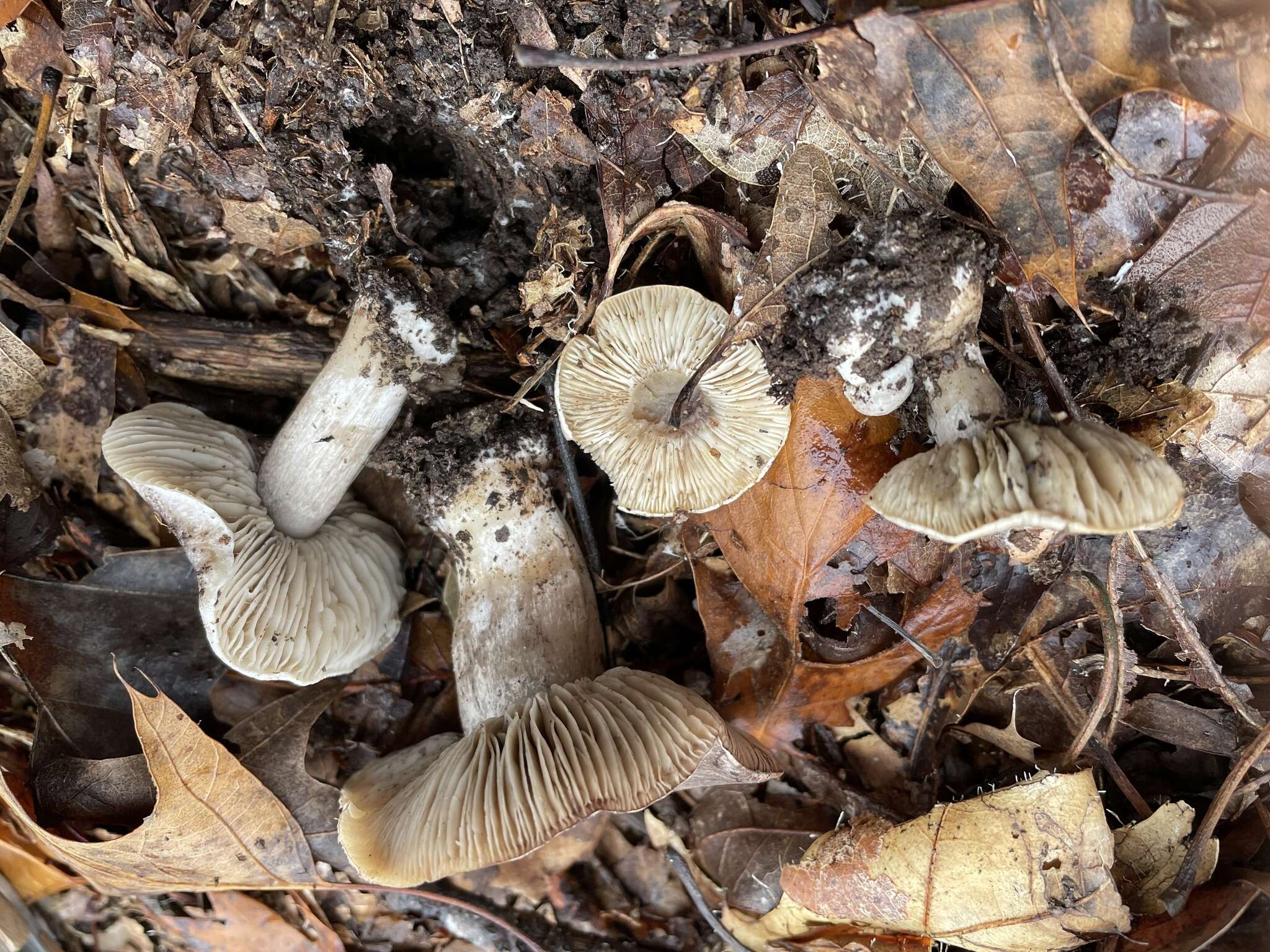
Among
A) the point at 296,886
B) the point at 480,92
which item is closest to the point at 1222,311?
the point at 480,92

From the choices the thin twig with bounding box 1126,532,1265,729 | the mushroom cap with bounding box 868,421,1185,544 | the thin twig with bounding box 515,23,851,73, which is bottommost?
the thin twig with bounding box 1126,532,1265,729

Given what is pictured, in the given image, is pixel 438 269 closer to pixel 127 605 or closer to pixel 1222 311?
pixel 127 605

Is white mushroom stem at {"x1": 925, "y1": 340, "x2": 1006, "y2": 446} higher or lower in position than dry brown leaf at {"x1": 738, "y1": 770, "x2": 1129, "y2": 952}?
higher

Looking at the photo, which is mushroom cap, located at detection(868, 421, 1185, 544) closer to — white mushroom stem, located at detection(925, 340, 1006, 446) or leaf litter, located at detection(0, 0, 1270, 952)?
white mushroom stem, located at detection(925, 340, 1006, 446)

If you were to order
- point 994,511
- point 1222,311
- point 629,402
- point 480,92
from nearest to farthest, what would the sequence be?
point 994,511 < point 1222,311 < point 480,92 < point 629,402

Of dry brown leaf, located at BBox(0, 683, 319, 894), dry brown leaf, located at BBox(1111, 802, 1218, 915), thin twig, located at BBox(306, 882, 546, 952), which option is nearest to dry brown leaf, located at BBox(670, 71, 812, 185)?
dry brown leaf, located at BBox(1111, 802, 1218, 915)

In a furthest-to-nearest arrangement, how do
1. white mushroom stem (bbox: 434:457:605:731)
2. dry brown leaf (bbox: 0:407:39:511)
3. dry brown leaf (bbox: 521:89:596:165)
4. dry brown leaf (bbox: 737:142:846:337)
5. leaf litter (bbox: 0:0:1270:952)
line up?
1. dry brown leaf (bbox: 0:407:39:511)
2. white mushroom stem (bbox: 434:457:605:731)
3. dry brown leaf (bbox: 521:89:596:165)
4. dry brown leaf (bbox: 737:142:846:337)
5. leaf litter (bbox: 0:0:1270:952)

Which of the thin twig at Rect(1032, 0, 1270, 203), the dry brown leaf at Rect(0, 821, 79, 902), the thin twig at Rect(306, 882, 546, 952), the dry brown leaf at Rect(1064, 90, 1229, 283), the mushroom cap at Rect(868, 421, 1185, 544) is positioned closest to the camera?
the mushroom cap at Rect(868, 421, 1185, 544)

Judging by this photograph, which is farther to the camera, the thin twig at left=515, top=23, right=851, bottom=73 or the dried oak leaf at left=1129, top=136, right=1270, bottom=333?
the dried oak leaf at left=1129, top=136, right=1270, bottom=333
